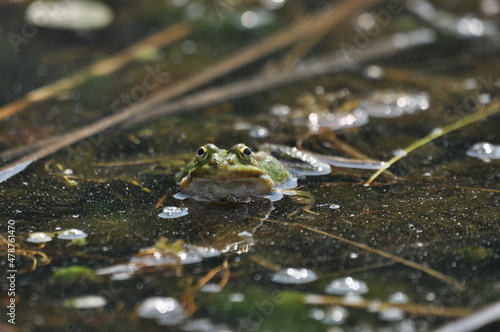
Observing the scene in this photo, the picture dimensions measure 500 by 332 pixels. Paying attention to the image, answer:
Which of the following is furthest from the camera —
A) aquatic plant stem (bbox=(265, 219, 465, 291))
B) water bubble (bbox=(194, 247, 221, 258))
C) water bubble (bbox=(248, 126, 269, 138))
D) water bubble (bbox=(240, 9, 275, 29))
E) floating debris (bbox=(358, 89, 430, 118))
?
water bubble (bbox=(240, 9, 275, 29))

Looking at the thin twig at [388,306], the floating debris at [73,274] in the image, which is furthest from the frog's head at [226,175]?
the thin twig at [388,306]

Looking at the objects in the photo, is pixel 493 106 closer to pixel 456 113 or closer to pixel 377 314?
pixel 456 113

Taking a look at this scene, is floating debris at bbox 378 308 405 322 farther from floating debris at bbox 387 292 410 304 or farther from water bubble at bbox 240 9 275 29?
water bubble at bbox 240 9 275 29

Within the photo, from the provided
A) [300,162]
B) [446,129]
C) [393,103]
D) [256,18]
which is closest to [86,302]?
[300,162]

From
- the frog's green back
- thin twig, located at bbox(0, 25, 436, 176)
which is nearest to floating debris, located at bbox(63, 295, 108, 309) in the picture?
the frog's green back

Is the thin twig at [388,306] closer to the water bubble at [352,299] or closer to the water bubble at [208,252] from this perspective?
the water bubble at [352,299]

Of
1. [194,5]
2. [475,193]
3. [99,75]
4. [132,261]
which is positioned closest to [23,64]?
[99,75]

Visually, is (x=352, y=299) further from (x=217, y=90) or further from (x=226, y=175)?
(x=217, y=90)
